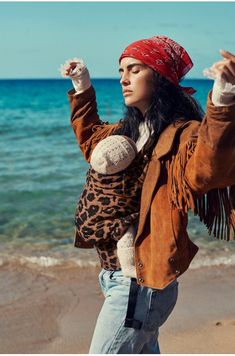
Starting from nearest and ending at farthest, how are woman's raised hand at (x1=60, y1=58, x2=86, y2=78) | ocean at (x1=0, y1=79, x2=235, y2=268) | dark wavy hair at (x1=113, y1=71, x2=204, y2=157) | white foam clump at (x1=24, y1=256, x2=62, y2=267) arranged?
dark wavy hair at (x1=113, y1=71, x2=204, y2=157) → woman's raised hand at (x1=60, y1=58, x2=86, y2=78) → white foam clump at (x1=24, y1=256, x2=62, y2=267) → ocean at (x1=0, y1=79, x2=235, y2=268)

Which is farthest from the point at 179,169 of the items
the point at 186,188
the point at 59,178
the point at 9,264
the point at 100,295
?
the point at 59,178

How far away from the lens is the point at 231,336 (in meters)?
4.28

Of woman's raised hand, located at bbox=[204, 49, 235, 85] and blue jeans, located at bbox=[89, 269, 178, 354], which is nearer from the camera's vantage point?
woman's raised hand, located at bbox=[204, 49, 235, 85]

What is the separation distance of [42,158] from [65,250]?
6.99 m

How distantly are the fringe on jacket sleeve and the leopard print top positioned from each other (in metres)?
0.23

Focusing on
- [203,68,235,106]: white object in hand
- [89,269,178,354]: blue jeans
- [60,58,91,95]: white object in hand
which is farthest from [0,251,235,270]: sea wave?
[203,68,235,106]: white object in hand

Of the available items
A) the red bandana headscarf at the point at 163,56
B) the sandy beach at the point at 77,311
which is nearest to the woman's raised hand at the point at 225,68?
the red bandana headscarf at the point at 163,56

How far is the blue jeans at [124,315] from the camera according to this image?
2.54 m

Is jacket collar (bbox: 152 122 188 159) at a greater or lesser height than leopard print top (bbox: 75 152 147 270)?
greater

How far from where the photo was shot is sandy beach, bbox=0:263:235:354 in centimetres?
423

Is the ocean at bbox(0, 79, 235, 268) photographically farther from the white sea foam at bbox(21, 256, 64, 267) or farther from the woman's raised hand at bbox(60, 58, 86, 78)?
the woman's raised hand at bbox(60, 58, 86, 78)

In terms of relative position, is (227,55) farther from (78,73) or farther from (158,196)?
(78,73)

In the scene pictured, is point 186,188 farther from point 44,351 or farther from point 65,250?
point 65,250

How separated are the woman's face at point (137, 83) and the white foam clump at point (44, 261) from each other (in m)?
3.58
